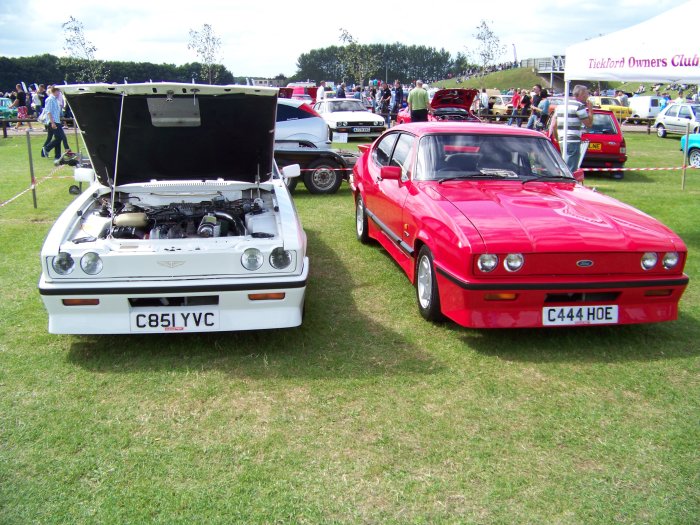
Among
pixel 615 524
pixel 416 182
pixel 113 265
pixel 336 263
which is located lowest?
pixel 615 524

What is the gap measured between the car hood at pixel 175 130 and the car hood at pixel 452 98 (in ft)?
47.1

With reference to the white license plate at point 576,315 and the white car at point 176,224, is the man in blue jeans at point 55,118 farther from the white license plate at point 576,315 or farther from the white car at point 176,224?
the white license plate at point 576,315

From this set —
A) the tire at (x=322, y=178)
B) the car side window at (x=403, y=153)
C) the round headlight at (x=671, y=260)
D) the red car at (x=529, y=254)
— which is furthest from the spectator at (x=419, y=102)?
the round headlight at (x=671, y=260)

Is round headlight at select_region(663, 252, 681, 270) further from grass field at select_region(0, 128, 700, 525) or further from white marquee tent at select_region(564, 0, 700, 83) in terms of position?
white marquee tent at select_region(564, 0, 700, 83)

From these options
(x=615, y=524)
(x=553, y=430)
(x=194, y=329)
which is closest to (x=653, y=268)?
(x=553, y=430)

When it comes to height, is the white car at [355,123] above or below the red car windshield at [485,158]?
above

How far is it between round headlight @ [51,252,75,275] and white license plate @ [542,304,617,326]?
3.20 meters

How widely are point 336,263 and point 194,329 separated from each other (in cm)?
273

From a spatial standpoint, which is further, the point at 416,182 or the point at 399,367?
the point at 416,182

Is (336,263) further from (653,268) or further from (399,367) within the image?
(653,268)

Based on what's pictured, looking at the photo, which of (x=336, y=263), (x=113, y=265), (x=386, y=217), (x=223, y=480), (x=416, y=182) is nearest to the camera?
(x=223, y=480)

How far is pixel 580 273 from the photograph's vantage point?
4.22 metres

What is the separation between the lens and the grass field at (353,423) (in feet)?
8.97

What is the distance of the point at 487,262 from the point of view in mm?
4156
